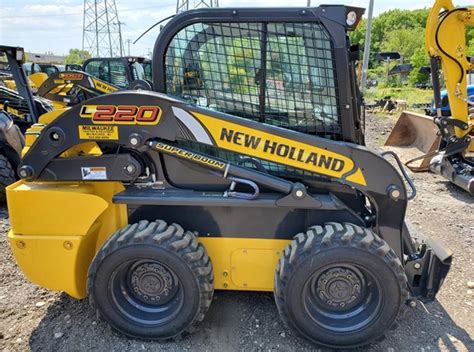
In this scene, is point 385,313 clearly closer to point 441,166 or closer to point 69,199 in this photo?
point 69,199

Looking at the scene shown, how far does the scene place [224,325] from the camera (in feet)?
10.4

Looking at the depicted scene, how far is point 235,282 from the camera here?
3119 mm

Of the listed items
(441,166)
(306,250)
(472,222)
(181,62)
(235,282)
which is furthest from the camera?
(441,166)

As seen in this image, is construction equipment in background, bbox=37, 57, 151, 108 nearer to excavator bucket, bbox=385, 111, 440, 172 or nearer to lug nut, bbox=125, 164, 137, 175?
lug nut, bbox=125, 164, 137, 175

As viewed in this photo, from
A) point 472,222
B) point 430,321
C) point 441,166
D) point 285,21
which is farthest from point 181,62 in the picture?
point 441,166

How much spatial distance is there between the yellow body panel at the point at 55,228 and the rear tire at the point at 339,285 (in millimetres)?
1372

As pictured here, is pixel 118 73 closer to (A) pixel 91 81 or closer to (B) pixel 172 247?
(A) pixel 91 81

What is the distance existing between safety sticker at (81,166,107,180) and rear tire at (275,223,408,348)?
1353 millimetres

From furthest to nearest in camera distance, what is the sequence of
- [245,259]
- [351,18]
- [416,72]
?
1. [416,72]
2. [245,259]
3. [351,18]

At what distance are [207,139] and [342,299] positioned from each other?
4.64 feet

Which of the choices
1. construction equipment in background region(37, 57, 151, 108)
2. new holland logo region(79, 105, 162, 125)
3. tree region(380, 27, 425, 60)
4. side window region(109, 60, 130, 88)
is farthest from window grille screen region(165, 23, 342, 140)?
tree region(380, 27, 425, 60)

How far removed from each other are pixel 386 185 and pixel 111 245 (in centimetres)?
188

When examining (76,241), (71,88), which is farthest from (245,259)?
(71,88)

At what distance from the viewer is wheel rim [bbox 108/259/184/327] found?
116 inches
